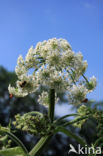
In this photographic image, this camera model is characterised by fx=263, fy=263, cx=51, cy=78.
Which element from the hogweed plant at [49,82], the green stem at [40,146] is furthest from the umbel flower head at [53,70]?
the green stem at [40,146]

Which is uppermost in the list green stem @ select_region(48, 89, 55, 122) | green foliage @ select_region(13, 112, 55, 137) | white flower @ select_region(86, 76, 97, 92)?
white flower @ select_region(86, 76, 97, 92)

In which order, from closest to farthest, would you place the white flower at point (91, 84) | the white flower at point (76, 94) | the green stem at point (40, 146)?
the green stem at point (40, 146) → the white flower at point (76, 94) → the white flower at point (91, 84)

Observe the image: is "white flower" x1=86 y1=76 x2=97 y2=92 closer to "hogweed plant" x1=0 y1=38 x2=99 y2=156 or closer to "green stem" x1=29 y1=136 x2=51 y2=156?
"hogweed plant" x1=0 y1=38 x2=99 y2=156

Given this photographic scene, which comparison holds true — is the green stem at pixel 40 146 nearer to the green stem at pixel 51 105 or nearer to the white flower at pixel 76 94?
the green stem at pixel 51 105

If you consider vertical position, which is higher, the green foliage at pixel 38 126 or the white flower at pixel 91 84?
the white flower at pixel 91 84

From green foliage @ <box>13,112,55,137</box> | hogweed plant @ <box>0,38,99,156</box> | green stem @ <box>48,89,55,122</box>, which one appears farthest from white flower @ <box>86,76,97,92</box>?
green foliage @ <box>13,112,55,137</box>

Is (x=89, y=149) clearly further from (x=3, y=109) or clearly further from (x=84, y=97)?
(x=3, y=109)

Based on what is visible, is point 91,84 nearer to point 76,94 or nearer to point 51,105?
point 76,94

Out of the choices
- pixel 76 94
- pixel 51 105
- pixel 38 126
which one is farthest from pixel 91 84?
pixel 38 126
